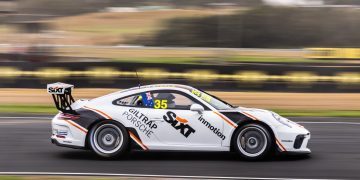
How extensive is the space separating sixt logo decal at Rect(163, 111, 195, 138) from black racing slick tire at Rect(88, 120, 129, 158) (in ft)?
2.18

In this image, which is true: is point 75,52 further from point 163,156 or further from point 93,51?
point 163,156

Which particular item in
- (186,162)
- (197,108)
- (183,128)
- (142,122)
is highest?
(197,108)

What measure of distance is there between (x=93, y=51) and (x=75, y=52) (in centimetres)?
97

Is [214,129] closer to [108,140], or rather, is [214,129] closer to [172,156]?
[172,156]

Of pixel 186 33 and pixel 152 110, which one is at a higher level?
pixel 186 33

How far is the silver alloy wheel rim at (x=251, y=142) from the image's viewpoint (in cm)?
912

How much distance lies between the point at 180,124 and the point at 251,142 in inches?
41.7

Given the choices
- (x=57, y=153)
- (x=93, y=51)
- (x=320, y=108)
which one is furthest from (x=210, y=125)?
(x=93, y=51)

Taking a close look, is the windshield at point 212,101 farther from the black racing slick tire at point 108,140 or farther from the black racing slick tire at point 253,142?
the black racing slick tire at point 108,140

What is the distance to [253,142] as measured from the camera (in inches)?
360

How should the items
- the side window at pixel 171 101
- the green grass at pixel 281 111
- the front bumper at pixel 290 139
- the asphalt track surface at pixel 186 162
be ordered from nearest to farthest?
the asphalt track surface at pixel 186 162 → the front bumper at pixel 290 139 → the side window at pixel 171 101 → the green grass at pixel 281 111

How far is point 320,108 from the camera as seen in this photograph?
19016 mm

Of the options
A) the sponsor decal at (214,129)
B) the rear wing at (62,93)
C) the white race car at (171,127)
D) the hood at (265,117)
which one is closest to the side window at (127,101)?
the white race car at (171,127)

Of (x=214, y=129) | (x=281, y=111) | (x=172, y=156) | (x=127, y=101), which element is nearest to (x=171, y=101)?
(x=127, y=101)
